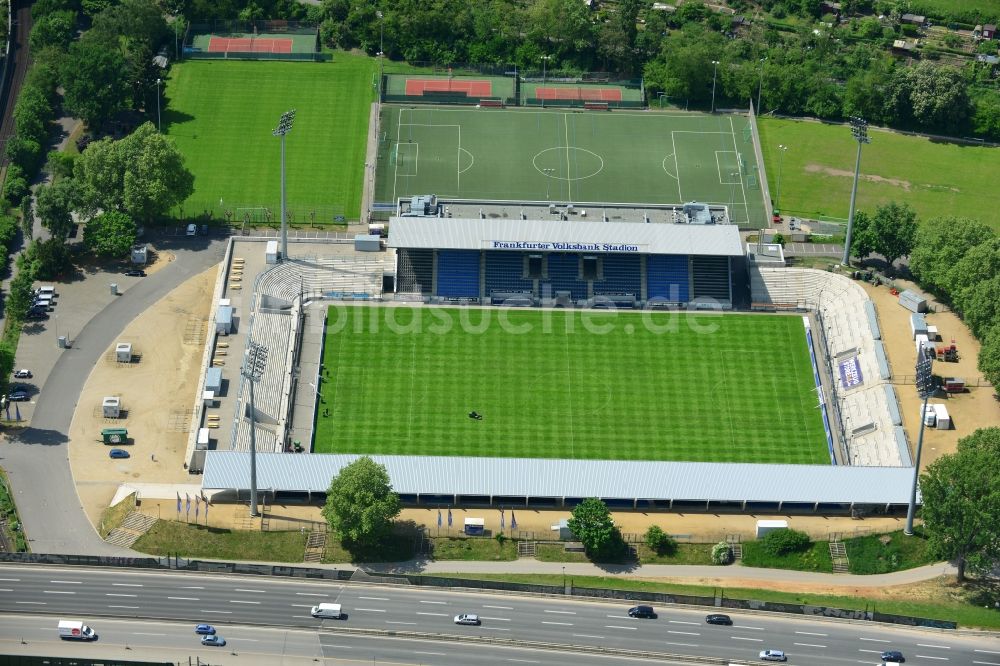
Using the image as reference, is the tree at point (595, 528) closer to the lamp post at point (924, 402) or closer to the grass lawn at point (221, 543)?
the grass lawn at point (221, 543)

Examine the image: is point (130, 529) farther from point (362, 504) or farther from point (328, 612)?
point (328, 612)

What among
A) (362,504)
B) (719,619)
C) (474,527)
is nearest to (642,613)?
(719,619)

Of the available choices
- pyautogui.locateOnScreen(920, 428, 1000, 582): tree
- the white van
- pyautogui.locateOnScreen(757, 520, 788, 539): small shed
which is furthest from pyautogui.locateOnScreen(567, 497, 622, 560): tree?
pyautogui.locateOnScreen(920, 428, 1000, 582): tree

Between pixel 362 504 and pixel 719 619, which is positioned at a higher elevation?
pixel 362 504

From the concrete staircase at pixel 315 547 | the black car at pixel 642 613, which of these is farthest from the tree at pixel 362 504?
the black car at pixel 642 613

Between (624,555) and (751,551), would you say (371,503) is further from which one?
(751,551)

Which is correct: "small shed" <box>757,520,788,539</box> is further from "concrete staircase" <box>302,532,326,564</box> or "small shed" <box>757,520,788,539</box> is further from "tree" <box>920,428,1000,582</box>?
"concrete staircase" <box>302,532,326,564</box>

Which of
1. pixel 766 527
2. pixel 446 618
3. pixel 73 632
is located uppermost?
pixel 766 527

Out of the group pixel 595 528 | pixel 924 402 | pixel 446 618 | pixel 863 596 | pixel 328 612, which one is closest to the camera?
pixel 328 612
